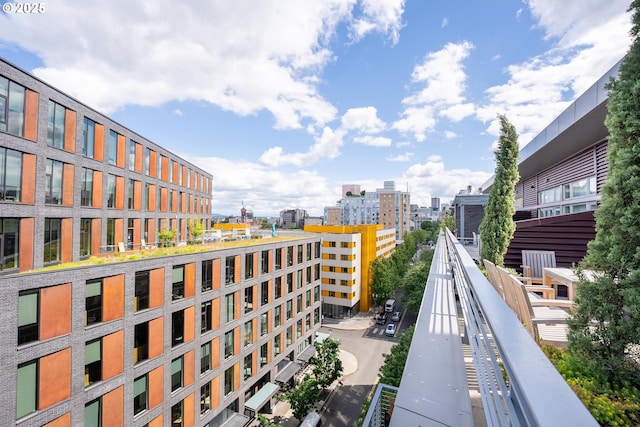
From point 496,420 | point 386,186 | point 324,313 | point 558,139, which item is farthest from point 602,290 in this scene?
point 386,186

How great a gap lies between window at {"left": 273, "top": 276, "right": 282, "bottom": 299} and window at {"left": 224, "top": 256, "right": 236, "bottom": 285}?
172 inches

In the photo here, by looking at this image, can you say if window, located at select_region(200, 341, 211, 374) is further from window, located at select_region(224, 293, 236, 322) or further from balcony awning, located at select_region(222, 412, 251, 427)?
balcony awning, located at select_region(222, 412, 251, 427)

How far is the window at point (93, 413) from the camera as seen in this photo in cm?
980

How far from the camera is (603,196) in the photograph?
3.64 m

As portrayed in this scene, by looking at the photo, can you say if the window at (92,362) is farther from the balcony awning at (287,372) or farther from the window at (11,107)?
the balcony awning at (287,372)

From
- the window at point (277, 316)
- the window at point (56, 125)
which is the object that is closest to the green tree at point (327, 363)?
the window at point (277, 316)

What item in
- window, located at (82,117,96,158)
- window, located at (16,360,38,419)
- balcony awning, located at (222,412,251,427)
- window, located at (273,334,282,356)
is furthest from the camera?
window, located at (273,334,282,356)

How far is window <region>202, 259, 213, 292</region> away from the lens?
47.1 ft

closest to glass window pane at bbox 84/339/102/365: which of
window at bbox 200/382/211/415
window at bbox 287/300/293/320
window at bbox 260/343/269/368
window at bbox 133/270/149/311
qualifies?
window at bbox 133/270/149/311

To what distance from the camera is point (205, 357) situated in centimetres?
1457

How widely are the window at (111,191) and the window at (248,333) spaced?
1180 cm

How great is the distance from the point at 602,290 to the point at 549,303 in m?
1.82

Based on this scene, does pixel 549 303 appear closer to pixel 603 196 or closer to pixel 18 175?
pixel 603 196

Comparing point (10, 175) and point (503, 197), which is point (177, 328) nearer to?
point (10, 175)
